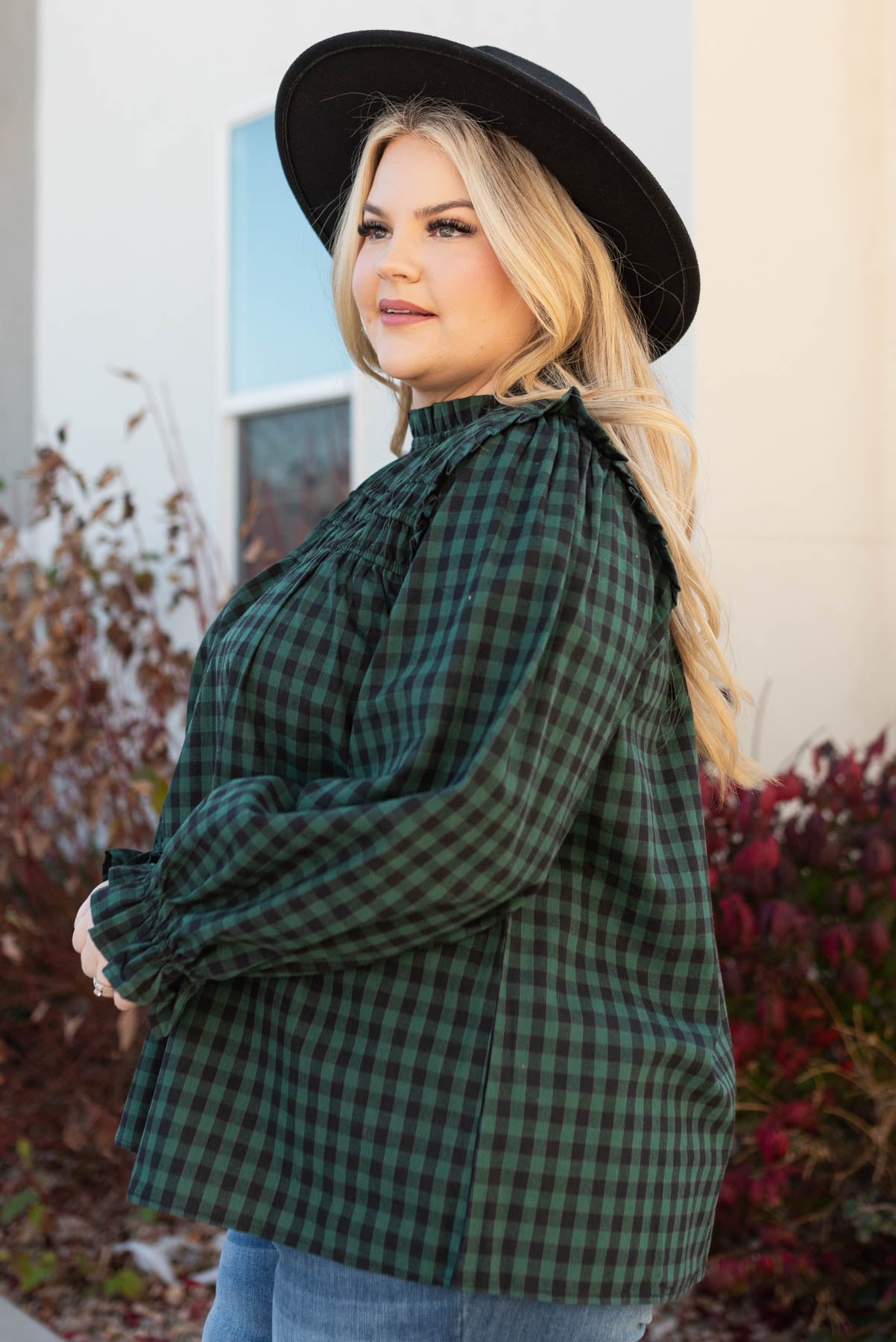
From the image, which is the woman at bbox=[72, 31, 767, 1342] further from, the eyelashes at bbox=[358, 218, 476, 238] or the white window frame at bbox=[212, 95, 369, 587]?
the white window frame at bbox=[212, 95, 369, 587]

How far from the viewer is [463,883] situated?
1.28 m

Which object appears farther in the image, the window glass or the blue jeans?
the window glass

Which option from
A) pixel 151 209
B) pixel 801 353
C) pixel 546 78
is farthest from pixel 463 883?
pixel 151 209

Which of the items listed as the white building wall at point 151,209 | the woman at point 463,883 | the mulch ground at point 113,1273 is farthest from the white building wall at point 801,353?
the woman at point 463,883

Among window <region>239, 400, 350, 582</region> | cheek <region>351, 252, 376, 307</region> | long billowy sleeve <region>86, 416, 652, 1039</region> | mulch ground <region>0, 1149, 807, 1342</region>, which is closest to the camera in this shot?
long billowy sleeve <region>86, 416, 652, 1039</region>

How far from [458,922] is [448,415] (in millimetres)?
686

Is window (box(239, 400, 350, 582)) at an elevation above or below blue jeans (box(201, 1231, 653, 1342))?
above

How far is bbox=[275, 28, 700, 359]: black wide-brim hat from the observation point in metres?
1.65

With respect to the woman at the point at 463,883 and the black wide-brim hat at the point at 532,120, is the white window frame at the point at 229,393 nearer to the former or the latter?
the black wide-brim hat at the point at 532,120

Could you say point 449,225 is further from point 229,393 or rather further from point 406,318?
point 229,393

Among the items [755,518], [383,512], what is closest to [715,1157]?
[383,512]

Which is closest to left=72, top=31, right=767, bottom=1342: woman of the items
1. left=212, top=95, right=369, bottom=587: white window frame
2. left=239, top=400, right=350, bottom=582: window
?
left=239, top=400, right=350, bottom=582: window

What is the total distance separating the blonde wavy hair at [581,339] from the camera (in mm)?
1614

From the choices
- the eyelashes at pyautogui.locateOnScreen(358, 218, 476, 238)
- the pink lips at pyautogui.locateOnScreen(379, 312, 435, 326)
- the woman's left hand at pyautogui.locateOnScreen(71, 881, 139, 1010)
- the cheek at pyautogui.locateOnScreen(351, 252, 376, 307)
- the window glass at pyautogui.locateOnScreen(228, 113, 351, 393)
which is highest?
the window glass at pyautogui.locateOnScreen(228, 113, 351, 393)
